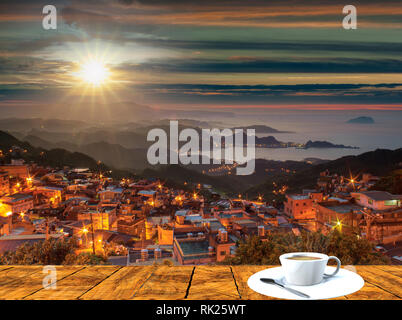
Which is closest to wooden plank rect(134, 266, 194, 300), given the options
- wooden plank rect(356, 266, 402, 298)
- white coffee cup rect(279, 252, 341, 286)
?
white coffee cup rect(279, 252, 341, 286)

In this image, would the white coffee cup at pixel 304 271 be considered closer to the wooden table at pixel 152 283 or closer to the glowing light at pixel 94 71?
the wooden table at pixel 152 283

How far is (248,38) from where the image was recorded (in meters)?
3.86

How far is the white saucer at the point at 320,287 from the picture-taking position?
0.73m

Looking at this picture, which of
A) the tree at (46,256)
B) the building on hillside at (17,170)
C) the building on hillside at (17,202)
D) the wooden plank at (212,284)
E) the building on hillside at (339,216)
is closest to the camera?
the wooden plank at (212,284)

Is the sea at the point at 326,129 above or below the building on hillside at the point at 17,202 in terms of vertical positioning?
above

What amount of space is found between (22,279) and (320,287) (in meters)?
0.83

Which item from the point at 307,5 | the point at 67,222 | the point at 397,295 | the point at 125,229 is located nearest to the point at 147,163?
the point at 125,229

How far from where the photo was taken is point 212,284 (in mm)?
926

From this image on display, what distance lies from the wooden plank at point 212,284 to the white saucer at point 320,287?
6cm

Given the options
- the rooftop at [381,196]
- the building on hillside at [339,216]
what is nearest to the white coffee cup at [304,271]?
the building on hillside at [339,216]

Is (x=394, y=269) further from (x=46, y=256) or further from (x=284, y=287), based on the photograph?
(x=46, y=256)

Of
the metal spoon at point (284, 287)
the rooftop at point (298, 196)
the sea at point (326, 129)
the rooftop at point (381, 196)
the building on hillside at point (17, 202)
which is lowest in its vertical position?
the rooftop at point (298, 196)

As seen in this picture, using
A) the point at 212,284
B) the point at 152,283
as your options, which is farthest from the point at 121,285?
the point at 212,284

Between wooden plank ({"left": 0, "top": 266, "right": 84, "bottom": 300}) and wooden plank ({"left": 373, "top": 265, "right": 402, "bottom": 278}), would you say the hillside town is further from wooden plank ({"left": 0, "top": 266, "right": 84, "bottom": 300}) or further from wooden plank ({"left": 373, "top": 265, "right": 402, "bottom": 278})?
wooden plank ({"left": 0, "top": 266, "right": 84, "bottom": 300})
